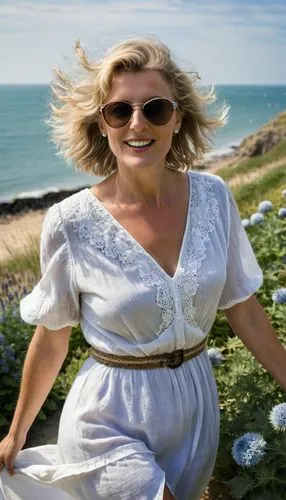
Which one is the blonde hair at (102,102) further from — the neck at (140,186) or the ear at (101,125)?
the neck at (140,186)

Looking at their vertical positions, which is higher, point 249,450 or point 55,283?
point 55,283

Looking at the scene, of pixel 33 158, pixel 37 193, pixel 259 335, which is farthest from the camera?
pixel 33 158

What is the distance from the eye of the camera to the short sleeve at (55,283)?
8.73ft

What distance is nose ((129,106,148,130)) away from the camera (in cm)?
256

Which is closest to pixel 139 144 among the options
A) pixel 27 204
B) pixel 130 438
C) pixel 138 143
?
pixel 138 143

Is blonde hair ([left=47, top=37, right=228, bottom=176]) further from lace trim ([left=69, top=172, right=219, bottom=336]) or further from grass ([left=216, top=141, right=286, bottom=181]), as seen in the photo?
grass ([left=216, top=141, right=286, bottom=181])

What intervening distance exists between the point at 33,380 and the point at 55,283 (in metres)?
0.38

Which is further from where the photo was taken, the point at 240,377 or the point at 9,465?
the point at 240,377

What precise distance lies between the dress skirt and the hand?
0.04 m

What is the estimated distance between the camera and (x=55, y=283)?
105 inches

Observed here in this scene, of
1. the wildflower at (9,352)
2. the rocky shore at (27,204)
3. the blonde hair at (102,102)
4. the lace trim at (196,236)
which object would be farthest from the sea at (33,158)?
the lace trim at (196,236)

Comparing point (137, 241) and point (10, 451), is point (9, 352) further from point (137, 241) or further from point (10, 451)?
point (137, 241)

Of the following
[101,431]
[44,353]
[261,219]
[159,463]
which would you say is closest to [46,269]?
[44,353]

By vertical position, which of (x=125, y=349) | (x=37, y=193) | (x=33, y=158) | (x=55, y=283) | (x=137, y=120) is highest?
(x=137, y=120)
